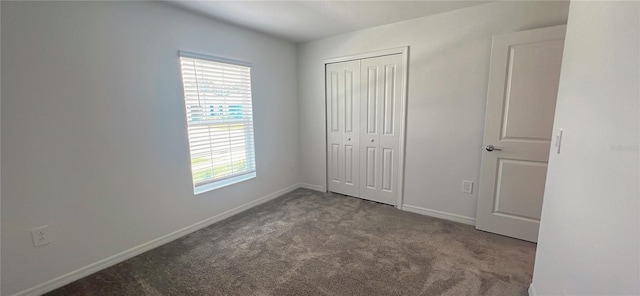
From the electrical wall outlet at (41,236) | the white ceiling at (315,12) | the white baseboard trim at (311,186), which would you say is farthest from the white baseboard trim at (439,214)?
the electrical wall outlet at (41,236)

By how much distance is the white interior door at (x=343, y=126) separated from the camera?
3303mm

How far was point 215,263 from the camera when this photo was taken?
2053 mm

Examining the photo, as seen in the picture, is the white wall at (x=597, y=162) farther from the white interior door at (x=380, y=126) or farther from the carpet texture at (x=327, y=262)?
the white interior door at (x=380, y=126)

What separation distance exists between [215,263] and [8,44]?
1.97 m

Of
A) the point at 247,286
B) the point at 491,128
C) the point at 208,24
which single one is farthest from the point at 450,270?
the point at 208,24

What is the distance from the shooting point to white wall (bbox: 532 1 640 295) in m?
0.73

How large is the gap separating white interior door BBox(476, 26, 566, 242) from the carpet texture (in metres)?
0.28

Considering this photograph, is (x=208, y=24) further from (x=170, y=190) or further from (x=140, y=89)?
(x=170, y=190)

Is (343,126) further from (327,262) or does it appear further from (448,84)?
(327,262)

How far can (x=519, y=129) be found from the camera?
224cm

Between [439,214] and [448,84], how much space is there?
1444mm

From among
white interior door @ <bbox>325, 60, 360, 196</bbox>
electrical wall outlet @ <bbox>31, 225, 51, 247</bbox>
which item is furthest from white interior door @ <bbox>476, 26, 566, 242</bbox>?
electrical wall outlet @ <bbox>31, 225, 51, 247</bbox>

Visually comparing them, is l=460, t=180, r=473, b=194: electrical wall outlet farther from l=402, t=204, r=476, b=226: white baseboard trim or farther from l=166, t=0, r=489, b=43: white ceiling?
l=166, t=0, r=489, b=43: white ceiling

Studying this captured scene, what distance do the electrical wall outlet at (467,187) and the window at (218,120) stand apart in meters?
2.48
